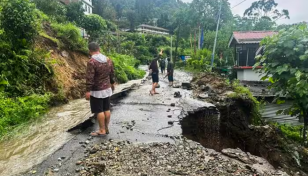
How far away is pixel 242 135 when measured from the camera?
7906 mm

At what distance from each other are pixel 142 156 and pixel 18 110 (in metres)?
3.60

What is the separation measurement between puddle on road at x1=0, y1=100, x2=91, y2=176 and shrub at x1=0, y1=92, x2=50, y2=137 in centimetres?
33

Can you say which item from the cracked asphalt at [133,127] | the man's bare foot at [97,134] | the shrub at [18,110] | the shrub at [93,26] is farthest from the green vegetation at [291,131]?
the shrub at [93,26]

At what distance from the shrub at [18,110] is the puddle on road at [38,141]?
0.33 metres

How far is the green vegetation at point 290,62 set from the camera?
6.02m

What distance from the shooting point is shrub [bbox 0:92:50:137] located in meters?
5.40

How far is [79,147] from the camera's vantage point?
14.9 feet

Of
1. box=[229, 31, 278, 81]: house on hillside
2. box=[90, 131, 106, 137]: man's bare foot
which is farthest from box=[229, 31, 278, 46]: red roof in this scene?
box=[90, 131, 106, 137]: man's bare foot

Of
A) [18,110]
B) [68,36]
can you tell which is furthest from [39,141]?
[68,36]

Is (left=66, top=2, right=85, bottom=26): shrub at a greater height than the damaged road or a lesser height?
greater

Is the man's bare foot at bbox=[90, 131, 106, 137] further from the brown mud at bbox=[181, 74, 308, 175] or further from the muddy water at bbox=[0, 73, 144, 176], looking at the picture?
the brown mud at bbox=[181, 74, 308, 175]

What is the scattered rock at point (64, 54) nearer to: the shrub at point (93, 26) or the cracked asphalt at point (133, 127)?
the cracked asphalt at point (133, 127)

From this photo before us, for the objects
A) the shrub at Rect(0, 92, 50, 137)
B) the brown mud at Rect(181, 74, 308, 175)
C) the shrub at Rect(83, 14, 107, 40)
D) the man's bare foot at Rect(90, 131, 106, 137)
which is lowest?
the brown mud at Rect(181, 74, 308, 175)

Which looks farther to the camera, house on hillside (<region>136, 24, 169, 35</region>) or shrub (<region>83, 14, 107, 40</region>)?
house on hillside (<region>136, 24, 169, 35</region>)
